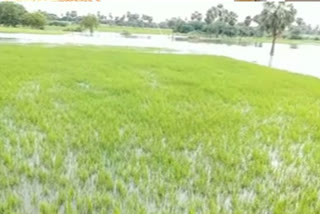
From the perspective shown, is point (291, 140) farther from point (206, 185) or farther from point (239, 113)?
point (206, 185)

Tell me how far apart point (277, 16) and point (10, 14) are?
130 ft

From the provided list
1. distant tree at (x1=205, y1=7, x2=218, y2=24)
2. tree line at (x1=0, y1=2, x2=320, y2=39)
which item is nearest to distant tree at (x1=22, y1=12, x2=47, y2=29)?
tree line at (x1=0, y1=2, x2=320, y2=39)

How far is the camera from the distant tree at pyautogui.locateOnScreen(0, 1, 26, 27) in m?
49.3

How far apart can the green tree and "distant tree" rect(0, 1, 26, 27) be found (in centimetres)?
3794

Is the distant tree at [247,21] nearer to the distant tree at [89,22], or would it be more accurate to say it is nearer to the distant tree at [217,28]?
the distant tree at [217,28]

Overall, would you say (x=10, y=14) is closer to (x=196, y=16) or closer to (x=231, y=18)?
(x=231, y=18)

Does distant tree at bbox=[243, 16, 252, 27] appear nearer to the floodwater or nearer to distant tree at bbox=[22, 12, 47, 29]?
the floodwater

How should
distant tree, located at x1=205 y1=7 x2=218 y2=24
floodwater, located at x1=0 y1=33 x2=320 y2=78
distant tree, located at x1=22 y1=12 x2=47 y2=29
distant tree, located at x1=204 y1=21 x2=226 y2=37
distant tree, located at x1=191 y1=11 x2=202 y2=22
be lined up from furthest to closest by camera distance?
distant tree, located at x1=191 y1=11 x2=202 y2=22
distant tree, located at x1=205 y1=7 x2=218 y2=24
distant tree, located at x1=204 y1=21 x2=226 y2=37
distant tree, located at x1=22 y1=12 x2=47 y2=29
floodwater, located at x1=0 y1=33 x2=320 y2=78

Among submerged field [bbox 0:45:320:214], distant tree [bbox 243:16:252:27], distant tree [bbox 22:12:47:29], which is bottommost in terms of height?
submerged field [bbox 0:45:320:214]

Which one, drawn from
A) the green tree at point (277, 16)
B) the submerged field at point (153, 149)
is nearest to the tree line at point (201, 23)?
the green tree at point (277, 16)

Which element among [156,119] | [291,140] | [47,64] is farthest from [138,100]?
[47,64]

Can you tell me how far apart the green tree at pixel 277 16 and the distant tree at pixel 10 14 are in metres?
37.9

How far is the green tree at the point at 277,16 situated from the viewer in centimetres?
2888

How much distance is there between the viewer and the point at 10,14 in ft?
165
